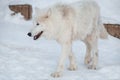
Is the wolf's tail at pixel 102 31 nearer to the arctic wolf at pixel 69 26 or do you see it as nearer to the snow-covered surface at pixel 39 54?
the arctic wolf at pixel 69 26

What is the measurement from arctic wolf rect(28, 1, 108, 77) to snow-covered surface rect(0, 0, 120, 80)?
0.34 m

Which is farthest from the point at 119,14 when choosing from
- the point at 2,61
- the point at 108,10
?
the point at 2,61

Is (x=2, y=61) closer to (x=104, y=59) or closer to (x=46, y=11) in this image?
(x=46, y=11)

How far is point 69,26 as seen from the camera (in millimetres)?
6594

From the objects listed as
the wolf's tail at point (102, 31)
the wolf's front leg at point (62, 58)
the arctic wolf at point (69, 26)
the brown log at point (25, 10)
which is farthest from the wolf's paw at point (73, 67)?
the brown log at point (25, 10)

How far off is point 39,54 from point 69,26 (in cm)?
217

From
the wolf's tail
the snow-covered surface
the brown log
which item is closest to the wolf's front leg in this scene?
the snow-covered surface

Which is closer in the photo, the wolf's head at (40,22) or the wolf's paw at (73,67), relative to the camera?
the wolf's head at (40,22)

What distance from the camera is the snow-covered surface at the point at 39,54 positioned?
21.8ft

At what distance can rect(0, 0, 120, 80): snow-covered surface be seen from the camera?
21.8 ft

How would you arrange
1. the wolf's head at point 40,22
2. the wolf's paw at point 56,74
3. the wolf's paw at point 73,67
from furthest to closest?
the wolf's paw at point 73,67
the wolf's paw at point 56,74
the wolf's head at point 40,22

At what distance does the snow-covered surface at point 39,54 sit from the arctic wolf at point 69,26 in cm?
34

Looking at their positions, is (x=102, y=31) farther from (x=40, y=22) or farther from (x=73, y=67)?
(x=40, y=22)

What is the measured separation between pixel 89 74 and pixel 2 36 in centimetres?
475
